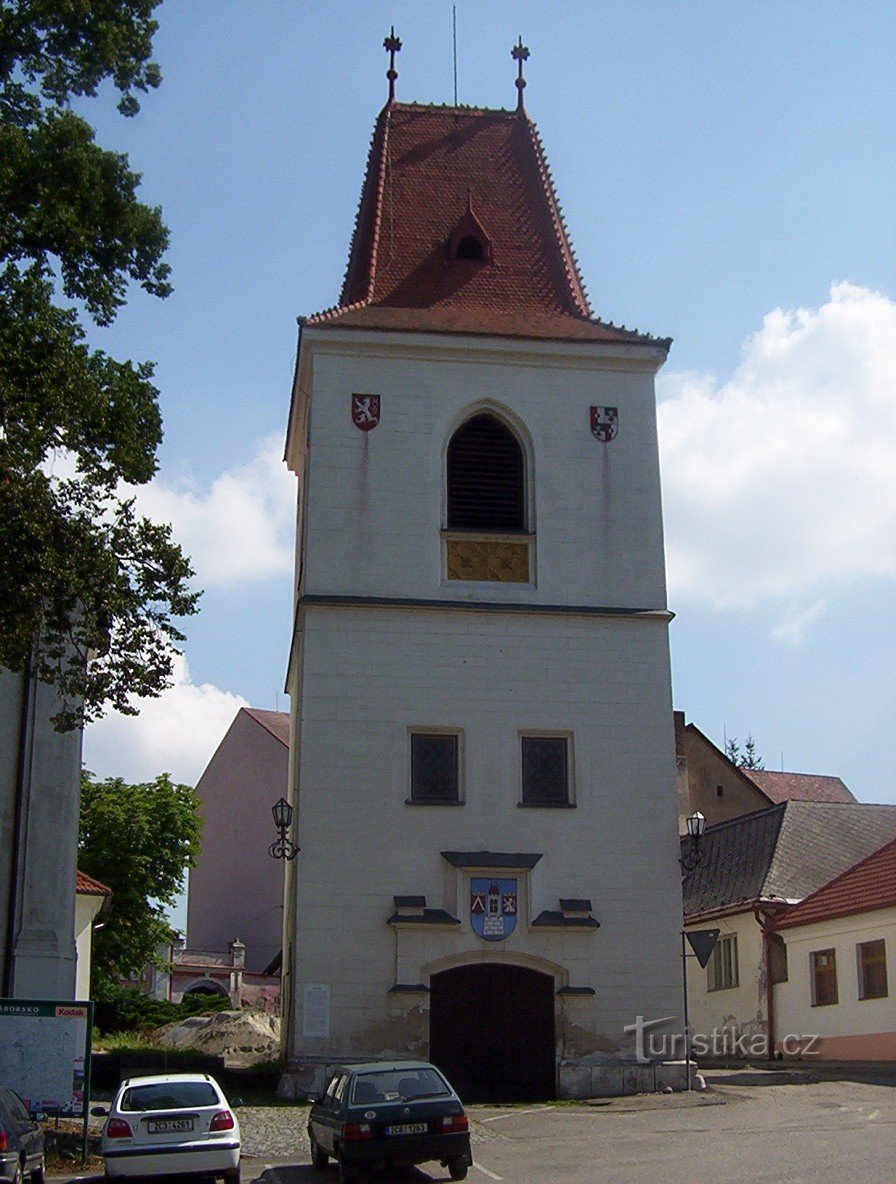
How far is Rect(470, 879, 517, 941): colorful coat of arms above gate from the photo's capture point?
25188 mm

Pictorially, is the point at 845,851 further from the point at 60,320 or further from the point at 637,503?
the point at 60,320

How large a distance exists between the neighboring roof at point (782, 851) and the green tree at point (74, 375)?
70.2 feet

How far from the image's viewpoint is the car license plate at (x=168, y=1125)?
1591 centimetres

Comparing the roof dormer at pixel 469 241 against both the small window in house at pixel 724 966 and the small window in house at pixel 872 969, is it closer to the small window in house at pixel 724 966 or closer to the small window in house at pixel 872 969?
the small window in house at pixel 872 969

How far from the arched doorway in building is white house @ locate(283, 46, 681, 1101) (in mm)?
36

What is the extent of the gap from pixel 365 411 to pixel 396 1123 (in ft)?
48.6

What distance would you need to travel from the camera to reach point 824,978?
33125 mm

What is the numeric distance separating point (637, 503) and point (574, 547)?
150cm

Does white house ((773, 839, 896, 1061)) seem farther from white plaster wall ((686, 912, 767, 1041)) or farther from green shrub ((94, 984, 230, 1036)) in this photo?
green shrub ((94, 984, 230, 1036))

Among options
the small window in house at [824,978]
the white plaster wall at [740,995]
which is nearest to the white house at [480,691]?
the small window in house at [824,978]

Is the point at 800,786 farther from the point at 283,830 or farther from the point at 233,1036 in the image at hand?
the point at 283,830

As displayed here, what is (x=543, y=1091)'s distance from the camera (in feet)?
81.3

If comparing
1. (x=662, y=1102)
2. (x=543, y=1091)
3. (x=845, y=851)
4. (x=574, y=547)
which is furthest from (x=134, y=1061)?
(x=845, y=851)

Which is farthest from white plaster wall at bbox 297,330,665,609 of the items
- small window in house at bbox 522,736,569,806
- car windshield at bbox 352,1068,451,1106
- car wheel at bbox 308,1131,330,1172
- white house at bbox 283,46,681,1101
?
car windshield at bbox 352,1068,451,1106
